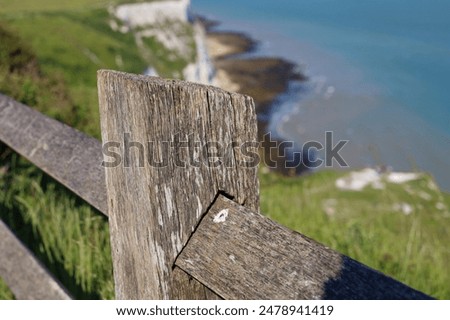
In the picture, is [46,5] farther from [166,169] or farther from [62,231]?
[166,169]

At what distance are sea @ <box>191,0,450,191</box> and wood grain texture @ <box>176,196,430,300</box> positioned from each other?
1535mm

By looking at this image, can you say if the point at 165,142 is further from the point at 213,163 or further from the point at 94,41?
the point at 94,41

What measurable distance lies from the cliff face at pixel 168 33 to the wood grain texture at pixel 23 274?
124 feet

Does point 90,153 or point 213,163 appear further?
point 90,153

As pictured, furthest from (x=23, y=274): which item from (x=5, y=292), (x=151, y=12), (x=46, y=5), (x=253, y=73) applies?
(x=46, y=5)

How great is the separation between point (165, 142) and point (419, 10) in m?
73.7

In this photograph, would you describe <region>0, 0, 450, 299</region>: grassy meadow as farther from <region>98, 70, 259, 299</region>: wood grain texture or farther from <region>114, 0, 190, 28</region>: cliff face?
<region>114, 0, 190, 28</region>: cliff face

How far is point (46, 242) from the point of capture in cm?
252

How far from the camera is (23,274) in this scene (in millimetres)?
2146

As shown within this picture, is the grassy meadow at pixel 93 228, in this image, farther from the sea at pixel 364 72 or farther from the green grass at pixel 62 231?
the sea at pixel 364 72

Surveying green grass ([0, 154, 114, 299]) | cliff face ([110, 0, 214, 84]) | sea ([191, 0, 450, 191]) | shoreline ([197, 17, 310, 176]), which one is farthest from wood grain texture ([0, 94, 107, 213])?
cliff face ([110, 0, 214, 84])

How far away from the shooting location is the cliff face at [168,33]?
42062 millimetres

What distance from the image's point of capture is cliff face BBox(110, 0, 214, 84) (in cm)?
4206
